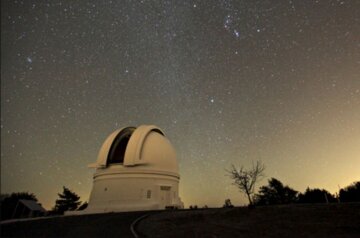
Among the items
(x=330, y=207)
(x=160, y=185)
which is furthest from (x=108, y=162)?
(x=330, y=207)

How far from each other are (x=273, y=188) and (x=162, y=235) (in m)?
31.7

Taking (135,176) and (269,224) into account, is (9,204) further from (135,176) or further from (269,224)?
(269,224)

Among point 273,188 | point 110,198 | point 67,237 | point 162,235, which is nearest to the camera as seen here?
point 162,235

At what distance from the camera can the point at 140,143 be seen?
27172 millimetres

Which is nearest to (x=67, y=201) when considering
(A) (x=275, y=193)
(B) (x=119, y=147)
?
(B) (x=119, y=147)

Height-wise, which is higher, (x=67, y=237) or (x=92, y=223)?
(x=92, y=223)

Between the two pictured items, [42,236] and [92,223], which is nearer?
[42,236]

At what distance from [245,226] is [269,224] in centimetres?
107

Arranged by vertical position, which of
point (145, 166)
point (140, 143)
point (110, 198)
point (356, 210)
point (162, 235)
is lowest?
point (162, 235)

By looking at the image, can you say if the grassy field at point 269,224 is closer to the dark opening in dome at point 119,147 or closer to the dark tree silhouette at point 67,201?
the dark opening in dome at point 119,147

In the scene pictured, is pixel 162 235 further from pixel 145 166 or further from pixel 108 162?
pixel 108 162

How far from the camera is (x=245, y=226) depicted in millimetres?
10867

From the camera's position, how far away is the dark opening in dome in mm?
27750

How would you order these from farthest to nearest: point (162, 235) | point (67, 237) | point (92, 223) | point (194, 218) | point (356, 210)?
point (92, 223) → point (194, 218) → point (356, 210) → point (67, 237) → point (162, 235)
